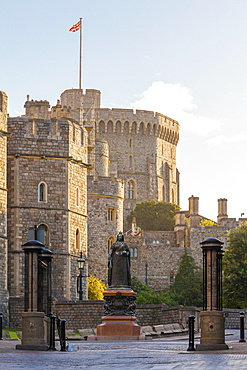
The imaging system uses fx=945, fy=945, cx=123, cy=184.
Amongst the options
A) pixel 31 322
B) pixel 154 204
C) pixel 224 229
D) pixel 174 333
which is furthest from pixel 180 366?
pixel 154 204

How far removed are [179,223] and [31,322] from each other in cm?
7550

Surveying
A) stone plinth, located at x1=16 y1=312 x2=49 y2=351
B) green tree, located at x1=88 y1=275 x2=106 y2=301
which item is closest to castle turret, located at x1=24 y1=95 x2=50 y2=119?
green tree, located at x1=88 y1=275 x2=106 y2=301

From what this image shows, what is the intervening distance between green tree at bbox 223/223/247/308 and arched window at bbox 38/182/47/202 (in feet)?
46.7

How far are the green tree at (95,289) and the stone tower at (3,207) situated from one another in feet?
57.5

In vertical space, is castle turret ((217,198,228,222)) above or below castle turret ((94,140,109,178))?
below

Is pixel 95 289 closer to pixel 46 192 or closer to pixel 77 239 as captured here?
pixel 77 239

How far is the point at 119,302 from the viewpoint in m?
31.4

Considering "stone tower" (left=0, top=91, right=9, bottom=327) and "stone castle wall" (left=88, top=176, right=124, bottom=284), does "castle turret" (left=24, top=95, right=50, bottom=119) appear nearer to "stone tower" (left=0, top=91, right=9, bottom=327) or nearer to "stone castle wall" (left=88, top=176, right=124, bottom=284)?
"stone castle wall" (left=88, top=176, right=124, bottom=284)

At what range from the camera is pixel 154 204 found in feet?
367

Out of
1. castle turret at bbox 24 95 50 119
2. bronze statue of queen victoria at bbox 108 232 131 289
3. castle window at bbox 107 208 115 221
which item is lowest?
bronze statue of queen victoria at bbox 108 232 131 289

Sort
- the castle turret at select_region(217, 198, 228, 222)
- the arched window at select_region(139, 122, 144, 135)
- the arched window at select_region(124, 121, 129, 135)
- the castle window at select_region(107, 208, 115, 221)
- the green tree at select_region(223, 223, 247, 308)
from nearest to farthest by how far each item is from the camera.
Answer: the green tree at select_region(223, 223, 247, 308), the castle window at select_region(107, 208, 115, 221), the castle turret at select_region(217, 198, 228, 222), the arched window at select_region(124, 121, 129, 135), the arched window at select_region(139, 122, 144, 135)

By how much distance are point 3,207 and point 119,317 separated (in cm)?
1683

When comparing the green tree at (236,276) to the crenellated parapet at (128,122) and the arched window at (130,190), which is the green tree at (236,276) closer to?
the arched window at (130,190)

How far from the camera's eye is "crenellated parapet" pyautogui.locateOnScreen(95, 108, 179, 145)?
117625mm
